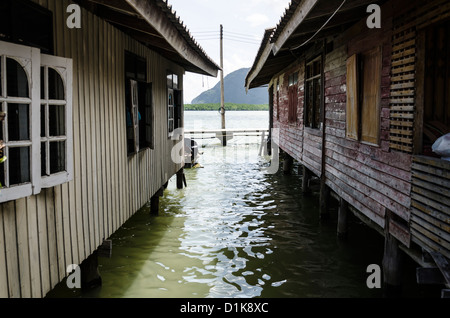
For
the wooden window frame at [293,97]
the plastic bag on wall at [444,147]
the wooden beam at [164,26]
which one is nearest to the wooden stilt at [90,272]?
the wooden beam at [164,26]

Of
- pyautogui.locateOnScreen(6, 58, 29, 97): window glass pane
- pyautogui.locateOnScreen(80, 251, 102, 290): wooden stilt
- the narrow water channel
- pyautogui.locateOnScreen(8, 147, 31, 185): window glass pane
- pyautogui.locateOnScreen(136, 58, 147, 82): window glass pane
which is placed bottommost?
the narrow water channel

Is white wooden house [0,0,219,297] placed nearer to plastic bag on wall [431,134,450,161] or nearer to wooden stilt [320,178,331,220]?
plastic bag on wall [431,134,450,161]

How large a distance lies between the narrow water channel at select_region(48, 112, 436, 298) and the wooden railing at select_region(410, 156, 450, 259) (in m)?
1.56

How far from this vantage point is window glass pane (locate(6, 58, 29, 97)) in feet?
10.7

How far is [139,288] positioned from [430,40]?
5.16 meters

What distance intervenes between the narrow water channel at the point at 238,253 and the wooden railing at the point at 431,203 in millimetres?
1557

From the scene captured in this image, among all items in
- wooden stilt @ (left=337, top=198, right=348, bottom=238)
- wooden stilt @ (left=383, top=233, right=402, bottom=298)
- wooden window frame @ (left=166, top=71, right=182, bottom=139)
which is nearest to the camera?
wooden stilt @ (left=383, top=233, right=402, bottom=298)

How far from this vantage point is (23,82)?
10.9ft

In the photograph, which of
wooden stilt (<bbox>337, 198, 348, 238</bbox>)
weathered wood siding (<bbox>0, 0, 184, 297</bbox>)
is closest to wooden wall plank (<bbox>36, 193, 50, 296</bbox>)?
weathered wood siding (<bbox>0, 0, 184, 297</bbox>)

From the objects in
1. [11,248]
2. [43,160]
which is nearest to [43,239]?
[11,248]

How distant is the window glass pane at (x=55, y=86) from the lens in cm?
390

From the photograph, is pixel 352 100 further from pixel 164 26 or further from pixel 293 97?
pixel 293 97

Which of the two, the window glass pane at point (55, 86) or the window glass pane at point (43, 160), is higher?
the window glass pane at point (55, 86)

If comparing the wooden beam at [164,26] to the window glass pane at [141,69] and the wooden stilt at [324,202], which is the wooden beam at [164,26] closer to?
the window glass pane at [141,69]
